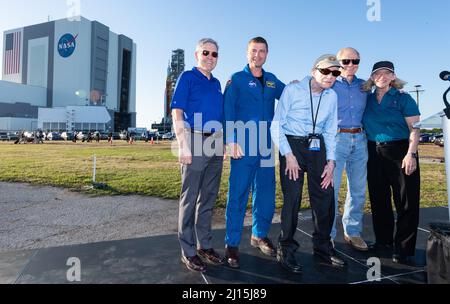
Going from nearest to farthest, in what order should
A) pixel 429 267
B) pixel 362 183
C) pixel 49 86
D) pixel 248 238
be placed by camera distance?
pixel 429 267 < pixel 362 183 < pixel 248 238 < pixel 49 86

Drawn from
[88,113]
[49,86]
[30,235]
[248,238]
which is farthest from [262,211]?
[49,86]

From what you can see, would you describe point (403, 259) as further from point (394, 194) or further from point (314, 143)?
point (314, 143)

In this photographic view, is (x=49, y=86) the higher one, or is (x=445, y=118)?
(x=49, y=86)

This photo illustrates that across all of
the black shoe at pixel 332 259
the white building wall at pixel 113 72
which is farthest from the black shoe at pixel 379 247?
the white building wall at pixel 113 72

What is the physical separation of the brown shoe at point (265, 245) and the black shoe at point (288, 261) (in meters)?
0.21

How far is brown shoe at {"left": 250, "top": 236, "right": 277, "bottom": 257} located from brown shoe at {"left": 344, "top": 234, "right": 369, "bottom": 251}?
89cm

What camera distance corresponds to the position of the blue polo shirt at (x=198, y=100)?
289cm

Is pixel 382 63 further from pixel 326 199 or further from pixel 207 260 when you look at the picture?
pixel 207 260

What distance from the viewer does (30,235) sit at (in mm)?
4156

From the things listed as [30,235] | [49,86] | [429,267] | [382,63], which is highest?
[49,86]

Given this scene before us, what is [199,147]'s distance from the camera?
9.55 feet

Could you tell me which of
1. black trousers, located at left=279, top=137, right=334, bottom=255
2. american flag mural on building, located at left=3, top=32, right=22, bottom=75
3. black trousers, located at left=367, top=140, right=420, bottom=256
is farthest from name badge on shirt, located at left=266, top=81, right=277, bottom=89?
american flag mural on building, located at left=3, top=32, right=22, bottom=75
